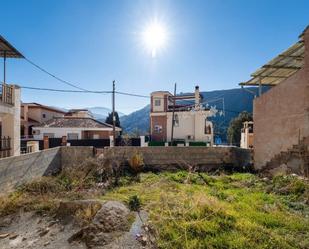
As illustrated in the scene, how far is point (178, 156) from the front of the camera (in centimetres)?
1184

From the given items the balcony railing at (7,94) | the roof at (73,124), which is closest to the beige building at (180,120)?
the roof at (73,124)

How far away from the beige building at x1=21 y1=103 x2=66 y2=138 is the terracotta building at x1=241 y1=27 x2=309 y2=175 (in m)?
23.9

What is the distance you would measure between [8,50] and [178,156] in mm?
8608

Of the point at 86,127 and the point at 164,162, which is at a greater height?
the point at 86,127

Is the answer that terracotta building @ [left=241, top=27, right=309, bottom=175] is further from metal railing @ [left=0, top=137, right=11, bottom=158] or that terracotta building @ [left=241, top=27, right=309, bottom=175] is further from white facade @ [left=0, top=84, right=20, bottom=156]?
metal railing @ [left=0, top=137, right=11, bottom=158]

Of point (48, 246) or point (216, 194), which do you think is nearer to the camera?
point (48, 246)

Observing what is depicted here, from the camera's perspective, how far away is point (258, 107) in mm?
12695

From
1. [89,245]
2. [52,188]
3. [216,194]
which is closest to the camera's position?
[89,245]

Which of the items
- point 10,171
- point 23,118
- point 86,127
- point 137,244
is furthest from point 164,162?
point 23,118

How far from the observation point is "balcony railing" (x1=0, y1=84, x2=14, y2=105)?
1007 cm

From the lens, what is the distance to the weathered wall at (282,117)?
9258mm

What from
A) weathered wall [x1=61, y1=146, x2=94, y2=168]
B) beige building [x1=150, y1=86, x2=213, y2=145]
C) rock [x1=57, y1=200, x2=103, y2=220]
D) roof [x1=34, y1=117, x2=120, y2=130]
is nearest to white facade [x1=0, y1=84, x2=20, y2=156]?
weathered wall [x1=61, y1=146, x2=94, y2=168]

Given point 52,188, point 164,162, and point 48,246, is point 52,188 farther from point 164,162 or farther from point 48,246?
point 164,162

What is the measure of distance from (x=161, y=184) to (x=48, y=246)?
4460 mm
